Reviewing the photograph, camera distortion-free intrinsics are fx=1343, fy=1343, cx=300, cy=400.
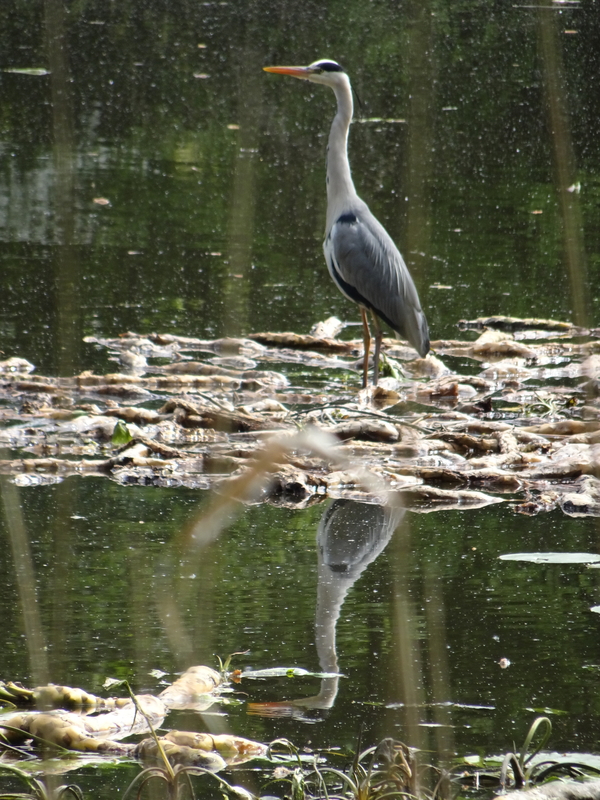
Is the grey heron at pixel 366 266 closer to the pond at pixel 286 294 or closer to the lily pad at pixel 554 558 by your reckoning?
the pond at pixel 286 294

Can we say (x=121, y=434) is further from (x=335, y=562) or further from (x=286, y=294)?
(x=286, y=294)

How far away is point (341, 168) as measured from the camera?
23.5 ft

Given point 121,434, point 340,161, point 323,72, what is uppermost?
point 323,72

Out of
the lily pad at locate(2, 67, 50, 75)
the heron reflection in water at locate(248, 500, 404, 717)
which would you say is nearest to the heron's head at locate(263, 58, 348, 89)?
the heron reflection in water at locate(248, 500, 404, 717)

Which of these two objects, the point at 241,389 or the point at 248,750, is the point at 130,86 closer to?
the point at 241,389

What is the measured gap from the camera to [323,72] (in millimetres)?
7480

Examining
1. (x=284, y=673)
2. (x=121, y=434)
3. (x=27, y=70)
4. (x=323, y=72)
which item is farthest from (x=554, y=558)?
(x=27, y=70)

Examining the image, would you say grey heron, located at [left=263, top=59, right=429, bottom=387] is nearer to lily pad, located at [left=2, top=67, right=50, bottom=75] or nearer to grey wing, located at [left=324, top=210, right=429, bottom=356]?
grey wing, located at [left=324, top=210, right=429, bottom=356]

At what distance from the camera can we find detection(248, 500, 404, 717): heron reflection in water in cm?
325

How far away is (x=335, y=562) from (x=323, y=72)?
393cm

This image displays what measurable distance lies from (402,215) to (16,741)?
7.76 m

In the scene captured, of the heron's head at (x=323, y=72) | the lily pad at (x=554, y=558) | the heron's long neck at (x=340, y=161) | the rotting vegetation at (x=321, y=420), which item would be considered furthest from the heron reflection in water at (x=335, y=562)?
the heron's head at (x=323, y=72)

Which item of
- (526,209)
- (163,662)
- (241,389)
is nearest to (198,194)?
(526,209)

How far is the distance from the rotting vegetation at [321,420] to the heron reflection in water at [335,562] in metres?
0.15
